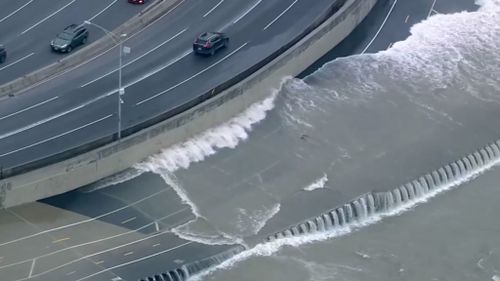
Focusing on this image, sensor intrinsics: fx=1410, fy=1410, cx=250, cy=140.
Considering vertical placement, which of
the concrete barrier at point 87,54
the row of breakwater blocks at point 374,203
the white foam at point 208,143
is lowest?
the row of breakwater blocks at point 374,203

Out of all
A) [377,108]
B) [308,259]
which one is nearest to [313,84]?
[377,108]

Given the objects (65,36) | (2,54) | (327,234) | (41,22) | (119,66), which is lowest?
(327,234)

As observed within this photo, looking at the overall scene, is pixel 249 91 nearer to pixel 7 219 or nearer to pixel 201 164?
pixel 201 164

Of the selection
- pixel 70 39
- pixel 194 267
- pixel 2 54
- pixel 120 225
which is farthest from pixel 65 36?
pixel 194 267

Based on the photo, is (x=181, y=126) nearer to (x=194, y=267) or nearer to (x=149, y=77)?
(x=149, y=77)

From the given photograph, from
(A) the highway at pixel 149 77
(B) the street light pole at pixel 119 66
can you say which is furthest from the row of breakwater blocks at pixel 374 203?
(A) the highway at pixel 149 77

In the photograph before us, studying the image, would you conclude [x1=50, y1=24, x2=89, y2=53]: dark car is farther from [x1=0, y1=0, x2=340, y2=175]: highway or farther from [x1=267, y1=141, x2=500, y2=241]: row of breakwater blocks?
[x1=267, y1=141, x2=500, y2=241]: row of breakwater blocks

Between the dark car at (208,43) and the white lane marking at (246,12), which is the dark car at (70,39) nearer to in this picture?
the dark car at (208,43)
